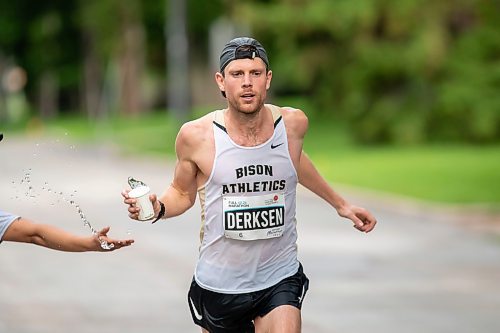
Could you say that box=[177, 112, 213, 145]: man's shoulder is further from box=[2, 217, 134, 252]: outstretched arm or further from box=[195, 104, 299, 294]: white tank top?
box=[2, 217, 134, 252]: outstretched arm

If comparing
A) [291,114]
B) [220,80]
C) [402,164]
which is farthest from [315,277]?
[402,164]

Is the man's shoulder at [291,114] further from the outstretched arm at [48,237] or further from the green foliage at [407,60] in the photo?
the green foliage at [407,60]

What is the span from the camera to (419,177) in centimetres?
2603

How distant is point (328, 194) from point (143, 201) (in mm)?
1361

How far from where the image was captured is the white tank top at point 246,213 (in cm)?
599

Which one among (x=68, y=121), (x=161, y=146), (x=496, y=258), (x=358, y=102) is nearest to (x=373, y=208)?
(x=496, y=258)

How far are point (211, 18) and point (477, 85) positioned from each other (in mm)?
33787

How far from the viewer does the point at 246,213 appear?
236 inches

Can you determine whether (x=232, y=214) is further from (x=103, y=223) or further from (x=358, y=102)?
(x=358, y=102)

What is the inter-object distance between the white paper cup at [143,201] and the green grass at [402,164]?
47.8 ft

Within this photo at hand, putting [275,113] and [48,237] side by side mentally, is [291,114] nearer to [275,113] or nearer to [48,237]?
[275,113]

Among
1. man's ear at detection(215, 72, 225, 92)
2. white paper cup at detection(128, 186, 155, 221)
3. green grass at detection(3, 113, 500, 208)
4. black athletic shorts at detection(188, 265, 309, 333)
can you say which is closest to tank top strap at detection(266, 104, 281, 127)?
man's ear at detection(215, 72, 225, 92)

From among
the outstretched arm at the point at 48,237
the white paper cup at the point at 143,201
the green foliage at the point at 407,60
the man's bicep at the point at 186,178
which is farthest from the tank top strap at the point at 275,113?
the green foliage at the point at 407,60

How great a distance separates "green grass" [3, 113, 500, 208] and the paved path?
1754 mm
